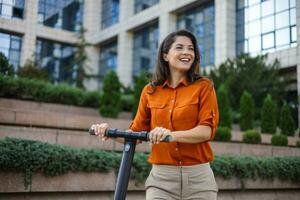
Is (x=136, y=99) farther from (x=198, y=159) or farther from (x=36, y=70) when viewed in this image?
(x=198, y=159)

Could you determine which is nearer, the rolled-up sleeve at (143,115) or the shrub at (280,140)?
the rolled-up sleeve at (143,115)

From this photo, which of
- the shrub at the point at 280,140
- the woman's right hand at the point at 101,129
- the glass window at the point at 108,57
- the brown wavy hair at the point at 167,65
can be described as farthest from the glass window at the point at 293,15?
the glass window at the point at 108,57

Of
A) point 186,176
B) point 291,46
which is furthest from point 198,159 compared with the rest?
point 291,46

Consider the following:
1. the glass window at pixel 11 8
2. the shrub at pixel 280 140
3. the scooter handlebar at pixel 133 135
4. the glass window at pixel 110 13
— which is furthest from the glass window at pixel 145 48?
the scooter handlebar at pixel 133 135

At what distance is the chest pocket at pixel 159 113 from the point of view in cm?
279

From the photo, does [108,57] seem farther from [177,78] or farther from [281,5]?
[177,78]

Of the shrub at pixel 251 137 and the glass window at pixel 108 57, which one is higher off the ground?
the glass window at pixel 108 57

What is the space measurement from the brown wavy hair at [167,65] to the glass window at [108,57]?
26305 millimetres

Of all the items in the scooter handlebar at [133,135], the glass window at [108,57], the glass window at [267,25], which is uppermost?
the glass window at [108,57]

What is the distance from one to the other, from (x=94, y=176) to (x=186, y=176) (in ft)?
9.55

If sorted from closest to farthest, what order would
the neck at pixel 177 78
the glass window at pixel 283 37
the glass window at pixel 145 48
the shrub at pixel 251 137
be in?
1. the neck at pixel 177 78
2. the glass window at pixel 283 37
3. the shrub at pixel 251 137
4. the glass window at pixel 145 48

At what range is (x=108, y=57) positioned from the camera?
29969mm

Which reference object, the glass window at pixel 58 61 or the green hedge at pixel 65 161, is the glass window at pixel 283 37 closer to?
the green hedge at pixel 65 161

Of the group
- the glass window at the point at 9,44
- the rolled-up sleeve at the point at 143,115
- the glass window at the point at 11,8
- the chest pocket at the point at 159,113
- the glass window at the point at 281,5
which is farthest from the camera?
the glass window at the point at 281,5
